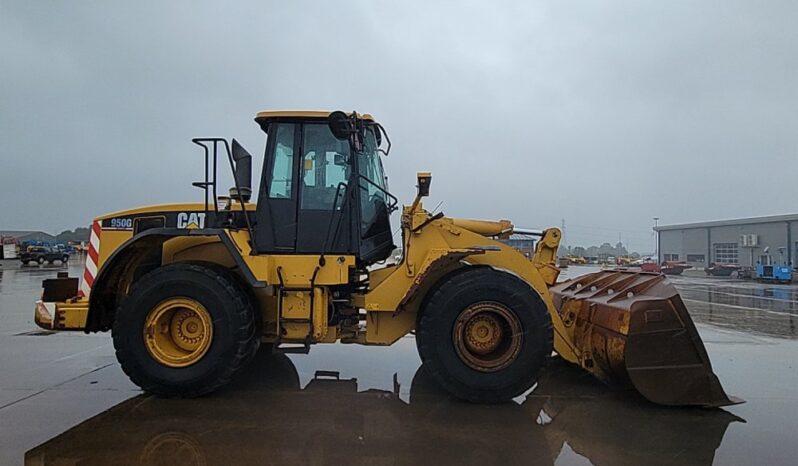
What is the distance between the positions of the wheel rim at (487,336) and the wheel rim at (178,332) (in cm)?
240

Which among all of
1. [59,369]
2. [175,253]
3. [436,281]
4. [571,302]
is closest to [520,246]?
[571,302]

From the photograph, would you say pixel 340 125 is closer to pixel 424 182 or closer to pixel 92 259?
pixel 424 182

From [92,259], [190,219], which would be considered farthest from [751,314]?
[92,259]

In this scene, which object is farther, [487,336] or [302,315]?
[302,315]

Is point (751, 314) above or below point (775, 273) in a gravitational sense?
below

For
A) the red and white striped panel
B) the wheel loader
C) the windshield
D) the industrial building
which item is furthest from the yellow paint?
the industrial building

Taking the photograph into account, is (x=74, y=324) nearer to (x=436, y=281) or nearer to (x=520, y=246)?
(x=436, y=281)

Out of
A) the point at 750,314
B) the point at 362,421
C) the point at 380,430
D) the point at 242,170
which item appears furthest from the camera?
the point at 750,314

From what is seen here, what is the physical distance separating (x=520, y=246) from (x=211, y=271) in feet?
11.8

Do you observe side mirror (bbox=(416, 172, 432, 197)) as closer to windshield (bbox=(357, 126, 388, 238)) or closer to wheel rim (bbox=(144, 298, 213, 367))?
windshield (bbox=(357, 126, 388, 238))

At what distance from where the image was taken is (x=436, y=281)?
5.14 metres

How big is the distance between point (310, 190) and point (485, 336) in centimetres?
230

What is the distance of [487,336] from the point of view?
4.89 m

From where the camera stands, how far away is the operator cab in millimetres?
5145
